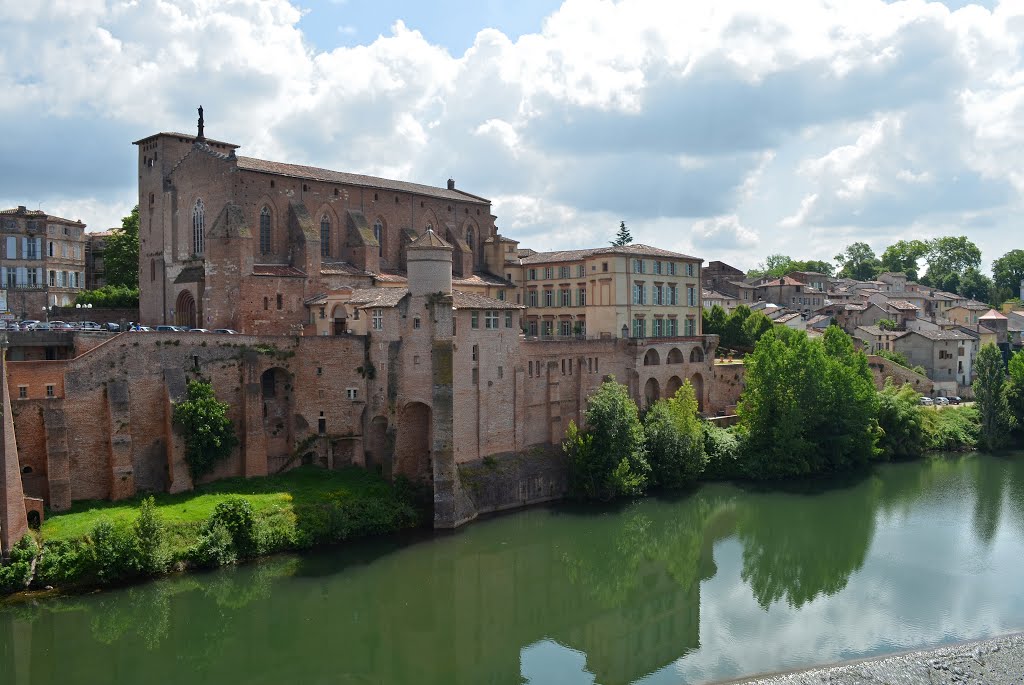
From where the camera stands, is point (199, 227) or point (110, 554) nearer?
point (110, 554)

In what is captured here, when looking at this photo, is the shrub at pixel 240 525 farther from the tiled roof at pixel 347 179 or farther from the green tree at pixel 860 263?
the green tree at pixel 860 263

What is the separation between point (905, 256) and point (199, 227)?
11796 cm

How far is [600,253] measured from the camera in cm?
5059

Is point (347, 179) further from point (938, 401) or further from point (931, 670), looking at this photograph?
point (938, 401)

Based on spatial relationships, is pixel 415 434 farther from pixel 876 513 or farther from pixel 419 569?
pixel 876 513

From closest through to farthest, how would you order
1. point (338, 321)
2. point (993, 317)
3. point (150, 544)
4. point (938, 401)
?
point (150, 544)
point (338, 321)
point (938, 401)
point (993, 317)

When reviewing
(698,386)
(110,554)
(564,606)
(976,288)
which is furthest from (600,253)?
(976,288)

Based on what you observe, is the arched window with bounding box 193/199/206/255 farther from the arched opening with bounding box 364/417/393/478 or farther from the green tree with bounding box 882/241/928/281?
the green tree with bounding box 882/241/928/281

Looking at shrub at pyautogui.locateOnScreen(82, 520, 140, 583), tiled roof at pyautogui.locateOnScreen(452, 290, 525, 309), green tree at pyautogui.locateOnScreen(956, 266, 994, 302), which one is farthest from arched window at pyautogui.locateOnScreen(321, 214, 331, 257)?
green tree at pyautogui.locateOnScreen(956, 266, 994, 302)

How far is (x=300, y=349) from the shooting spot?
38906 mm

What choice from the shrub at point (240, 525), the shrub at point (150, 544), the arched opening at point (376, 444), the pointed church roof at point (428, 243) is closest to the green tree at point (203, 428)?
the shrub at point (240, 525)

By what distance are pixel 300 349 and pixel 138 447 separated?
316 inches

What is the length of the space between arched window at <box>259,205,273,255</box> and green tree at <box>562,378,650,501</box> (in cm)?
1882

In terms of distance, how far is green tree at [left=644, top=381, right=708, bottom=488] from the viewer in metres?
43.0
